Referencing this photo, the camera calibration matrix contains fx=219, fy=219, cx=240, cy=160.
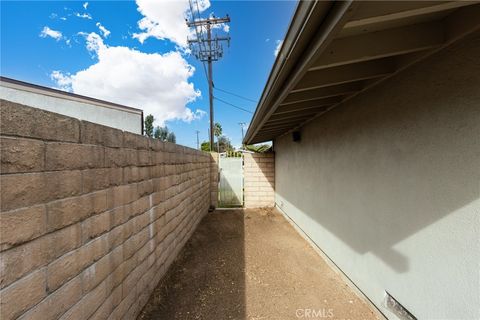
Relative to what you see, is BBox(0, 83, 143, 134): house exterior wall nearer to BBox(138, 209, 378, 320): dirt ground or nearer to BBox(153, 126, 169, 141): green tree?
BBox(138, 209, 378, 320): dirt ground

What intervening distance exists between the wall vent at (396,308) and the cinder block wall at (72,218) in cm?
257

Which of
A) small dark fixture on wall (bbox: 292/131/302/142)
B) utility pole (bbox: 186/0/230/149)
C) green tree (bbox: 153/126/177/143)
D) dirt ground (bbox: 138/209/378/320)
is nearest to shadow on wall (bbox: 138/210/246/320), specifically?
dirt ground (bbox: 138/209/378/320)

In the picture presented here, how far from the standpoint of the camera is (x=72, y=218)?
136 cm

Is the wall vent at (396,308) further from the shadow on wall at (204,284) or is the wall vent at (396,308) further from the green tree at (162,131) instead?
the green tree at (162,131)

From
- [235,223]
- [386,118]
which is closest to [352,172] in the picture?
[386,118]

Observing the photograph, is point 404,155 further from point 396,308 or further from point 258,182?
point 258,182

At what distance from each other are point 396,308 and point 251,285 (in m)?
1.66

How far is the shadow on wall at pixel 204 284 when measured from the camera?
2471mm

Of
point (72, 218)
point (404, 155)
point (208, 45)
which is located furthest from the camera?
point (208, 45)

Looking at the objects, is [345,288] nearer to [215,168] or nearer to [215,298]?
[215,298]

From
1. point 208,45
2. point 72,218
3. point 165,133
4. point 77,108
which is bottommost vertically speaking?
point 72,218

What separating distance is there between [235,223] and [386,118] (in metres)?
4.80

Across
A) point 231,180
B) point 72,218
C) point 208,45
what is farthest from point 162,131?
point 72,218

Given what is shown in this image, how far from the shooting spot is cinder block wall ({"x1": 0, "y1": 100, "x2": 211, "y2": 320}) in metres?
1.00
